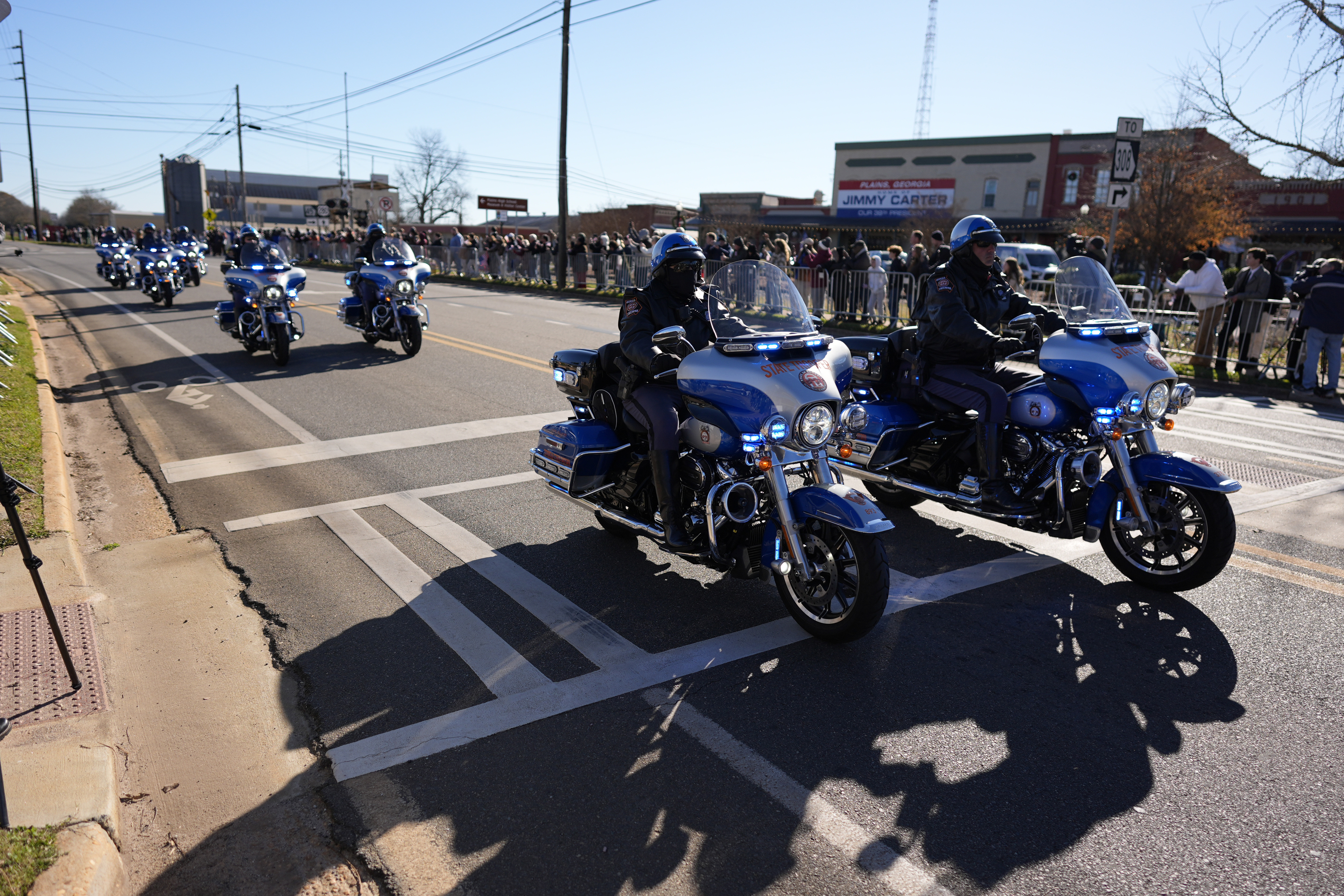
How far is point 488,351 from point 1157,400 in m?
11.1

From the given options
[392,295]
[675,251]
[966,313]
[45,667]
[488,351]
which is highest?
[675,251]

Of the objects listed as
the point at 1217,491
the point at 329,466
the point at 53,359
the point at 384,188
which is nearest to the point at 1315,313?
the point at 1217,491

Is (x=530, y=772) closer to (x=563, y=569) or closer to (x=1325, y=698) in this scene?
(x=563, y=569)

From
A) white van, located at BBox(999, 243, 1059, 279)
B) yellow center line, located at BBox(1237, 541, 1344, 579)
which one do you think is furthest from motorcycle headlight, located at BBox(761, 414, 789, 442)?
white van, located at BBox(999, 243, 1059, 279)

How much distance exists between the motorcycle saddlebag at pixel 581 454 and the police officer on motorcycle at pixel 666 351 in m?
0.34

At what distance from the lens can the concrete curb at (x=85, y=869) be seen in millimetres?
2635

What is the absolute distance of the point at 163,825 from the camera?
3139 millimetres

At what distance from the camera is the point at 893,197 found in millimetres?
59000

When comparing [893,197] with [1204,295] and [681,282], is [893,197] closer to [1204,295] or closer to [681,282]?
[1204,295]

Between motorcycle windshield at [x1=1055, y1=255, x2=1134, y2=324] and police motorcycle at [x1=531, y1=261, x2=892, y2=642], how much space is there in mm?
1672

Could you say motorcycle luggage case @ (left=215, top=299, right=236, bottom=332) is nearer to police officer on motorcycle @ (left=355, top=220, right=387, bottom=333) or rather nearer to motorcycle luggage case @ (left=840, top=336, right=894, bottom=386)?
police officer on motorcycle @ (left=355, top=220, right=387, bottom=333)

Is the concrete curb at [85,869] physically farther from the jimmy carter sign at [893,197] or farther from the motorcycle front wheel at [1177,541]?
the jimmy carter sign at [893,197]

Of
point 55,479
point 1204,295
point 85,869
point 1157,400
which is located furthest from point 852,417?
point 1204,295

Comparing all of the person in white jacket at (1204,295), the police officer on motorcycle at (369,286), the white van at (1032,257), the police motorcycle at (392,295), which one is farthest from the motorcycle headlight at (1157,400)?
the white van at (1032,257)
